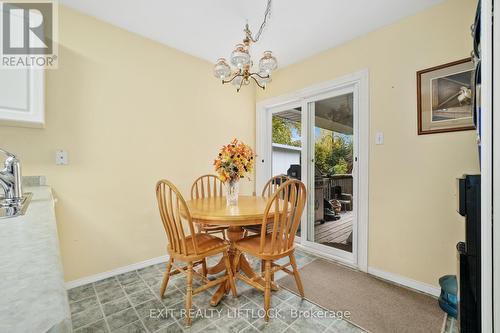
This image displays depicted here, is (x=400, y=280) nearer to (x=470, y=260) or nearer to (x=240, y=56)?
(x=470, y=260)

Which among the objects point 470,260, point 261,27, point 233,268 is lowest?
point 233,268

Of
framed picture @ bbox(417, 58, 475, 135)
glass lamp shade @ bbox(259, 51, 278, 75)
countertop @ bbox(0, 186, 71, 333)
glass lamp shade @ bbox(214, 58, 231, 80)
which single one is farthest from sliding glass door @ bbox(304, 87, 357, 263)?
countertop @ bbox(0, 186, 71, 333)

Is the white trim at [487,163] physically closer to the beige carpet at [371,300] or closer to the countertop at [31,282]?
the beige carpet at [371,300]

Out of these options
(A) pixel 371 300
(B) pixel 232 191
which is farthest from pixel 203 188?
(A) pixel 371 300

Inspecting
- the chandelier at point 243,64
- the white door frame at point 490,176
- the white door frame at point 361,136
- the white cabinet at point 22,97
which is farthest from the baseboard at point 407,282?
the white cabinet at point 22,97

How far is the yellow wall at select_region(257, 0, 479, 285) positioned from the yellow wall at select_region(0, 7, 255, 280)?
6.47ft

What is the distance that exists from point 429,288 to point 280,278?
1239 millimetres

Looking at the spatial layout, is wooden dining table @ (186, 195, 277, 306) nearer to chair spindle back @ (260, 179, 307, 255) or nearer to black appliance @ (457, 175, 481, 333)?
chair spindle back @ (260, 179, 307, 255)

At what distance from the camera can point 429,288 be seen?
6.08ft

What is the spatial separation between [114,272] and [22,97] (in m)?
1.64

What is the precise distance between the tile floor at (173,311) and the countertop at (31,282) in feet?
3.62

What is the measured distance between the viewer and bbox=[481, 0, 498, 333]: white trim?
0.80 meters

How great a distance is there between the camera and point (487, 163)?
0.81m

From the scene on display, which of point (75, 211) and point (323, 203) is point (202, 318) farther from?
point (323, 203)
